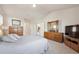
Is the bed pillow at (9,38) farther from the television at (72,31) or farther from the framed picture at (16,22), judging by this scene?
the television at (72,31)

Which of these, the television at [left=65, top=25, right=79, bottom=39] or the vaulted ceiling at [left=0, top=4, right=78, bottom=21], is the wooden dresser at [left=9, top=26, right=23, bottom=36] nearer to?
the vaulted ceiling at [left=0, top=4, right=78, bottom=21]

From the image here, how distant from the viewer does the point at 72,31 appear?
4348mm

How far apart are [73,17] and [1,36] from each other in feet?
8.83

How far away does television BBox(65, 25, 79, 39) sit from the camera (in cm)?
403

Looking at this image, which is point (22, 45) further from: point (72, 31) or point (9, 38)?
point (72, 31)

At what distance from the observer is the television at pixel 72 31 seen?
4.03 meters

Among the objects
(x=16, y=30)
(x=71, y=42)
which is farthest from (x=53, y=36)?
(x=16, y=30)

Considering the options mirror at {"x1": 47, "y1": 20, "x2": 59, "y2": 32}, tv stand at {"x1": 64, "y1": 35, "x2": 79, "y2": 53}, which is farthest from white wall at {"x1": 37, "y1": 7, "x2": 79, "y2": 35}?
tv stand at {"x1": 64, "y1": 35, "x2": 79, "y2": 53}

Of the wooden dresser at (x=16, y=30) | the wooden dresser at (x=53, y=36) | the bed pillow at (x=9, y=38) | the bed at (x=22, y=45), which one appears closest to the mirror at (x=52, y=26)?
the wooden dresser at (x=53, y=36)

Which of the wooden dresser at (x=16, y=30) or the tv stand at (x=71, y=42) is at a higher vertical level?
the wooden dresser at (x=16, y=30)

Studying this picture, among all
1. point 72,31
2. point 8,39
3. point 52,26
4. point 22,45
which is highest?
point 52,26

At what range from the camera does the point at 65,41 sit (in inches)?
169

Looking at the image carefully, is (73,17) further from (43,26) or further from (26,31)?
(26,31)
